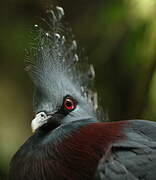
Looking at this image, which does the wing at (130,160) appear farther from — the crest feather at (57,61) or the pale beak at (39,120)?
the crest feather at (57,61)

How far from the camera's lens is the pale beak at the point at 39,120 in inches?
98.6

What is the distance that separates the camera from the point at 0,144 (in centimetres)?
479

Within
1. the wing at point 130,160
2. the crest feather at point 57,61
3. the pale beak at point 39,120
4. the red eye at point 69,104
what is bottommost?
the wing at point 130,160

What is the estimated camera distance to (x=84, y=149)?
2398mm

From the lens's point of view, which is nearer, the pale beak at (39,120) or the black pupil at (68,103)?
the pale beak at (39,120)

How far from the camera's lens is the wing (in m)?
2.29

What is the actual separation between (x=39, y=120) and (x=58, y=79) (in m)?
0.42

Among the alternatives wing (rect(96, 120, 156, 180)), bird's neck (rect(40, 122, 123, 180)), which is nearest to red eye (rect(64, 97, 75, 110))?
bird's neck (rect(40, 122, 123, 180))

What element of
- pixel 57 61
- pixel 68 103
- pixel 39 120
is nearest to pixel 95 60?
pixel 57 61

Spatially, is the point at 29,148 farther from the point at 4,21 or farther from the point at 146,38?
the point at 4,21

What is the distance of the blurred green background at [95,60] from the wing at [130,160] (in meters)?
1.58

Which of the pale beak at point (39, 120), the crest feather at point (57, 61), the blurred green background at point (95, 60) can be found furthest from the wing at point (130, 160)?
the blurred green background at point (95, 60)

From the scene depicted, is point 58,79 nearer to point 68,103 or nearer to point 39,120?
point 68,103

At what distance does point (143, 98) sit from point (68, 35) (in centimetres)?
179
